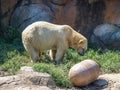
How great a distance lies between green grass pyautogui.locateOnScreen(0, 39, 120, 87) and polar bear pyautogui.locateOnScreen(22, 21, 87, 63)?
0.25 m

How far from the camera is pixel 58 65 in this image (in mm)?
9406

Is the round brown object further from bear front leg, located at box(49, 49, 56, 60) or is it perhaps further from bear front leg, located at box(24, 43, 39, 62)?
bear front leg, located at box(49, 49, 56, 60)

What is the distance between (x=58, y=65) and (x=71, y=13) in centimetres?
325

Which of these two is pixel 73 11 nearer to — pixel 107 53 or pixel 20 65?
pixel 107 53

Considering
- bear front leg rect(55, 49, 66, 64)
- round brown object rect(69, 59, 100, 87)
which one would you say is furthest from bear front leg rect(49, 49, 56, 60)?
round brown object rect(69, 59, 100, 87)

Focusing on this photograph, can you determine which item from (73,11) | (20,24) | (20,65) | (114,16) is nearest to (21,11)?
(20,24)

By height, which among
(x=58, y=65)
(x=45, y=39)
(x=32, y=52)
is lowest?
(x=58, y=65)

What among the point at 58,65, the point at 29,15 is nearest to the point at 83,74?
the point at 58,65

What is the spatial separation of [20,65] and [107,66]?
78.2 inches

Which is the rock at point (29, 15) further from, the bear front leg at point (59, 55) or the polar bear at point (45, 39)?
the bear front leg at point (59, 55)

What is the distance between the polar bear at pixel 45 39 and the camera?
952 cm

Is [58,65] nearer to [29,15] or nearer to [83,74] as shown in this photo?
[83,74]

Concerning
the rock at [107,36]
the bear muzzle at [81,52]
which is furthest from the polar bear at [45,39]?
the rock at [107,36]

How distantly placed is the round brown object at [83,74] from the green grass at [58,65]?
0.66 ft
